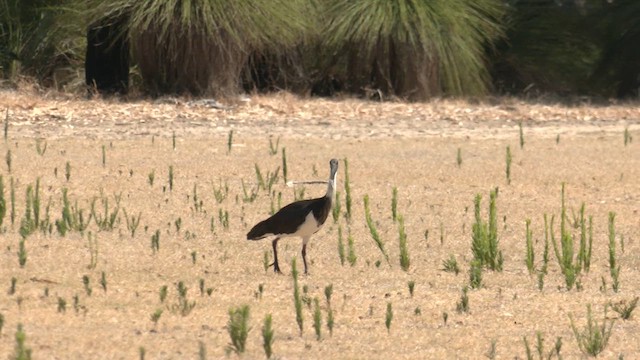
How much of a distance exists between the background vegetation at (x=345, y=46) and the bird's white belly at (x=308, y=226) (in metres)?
8.58

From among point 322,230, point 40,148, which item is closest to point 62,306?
point 322,230

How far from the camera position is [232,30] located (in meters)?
16.0

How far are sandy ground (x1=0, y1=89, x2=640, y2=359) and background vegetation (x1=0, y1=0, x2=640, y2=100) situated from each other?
0.76m

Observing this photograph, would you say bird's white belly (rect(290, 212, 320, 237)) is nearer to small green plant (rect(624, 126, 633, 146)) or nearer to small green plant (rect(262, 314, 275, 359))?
small green plant (rect(262, 314, 275, 359))

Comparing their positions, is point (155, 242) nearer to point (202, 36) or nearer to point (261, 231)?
point (261, 231)

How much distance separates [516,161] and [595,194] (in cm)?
165

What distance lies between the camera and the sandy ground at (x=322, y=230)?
241 inches

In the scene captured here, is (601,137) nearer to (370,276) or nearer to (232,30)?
(232,30)

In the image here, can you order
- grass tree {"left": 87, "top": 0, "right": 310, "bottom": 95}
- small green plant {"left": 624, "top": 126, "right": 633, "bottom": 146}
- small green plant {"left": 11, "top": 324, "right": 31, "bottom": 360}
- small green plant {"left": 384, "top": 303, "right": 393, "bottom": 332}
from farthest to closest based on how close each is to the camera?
grass tree {"left": 87, "top": 0, "right": 310, "bottom": 95} < small green plant {"left": 624, "top": 126, "right": 633, "bottom": 146} < small green plant {"left": 384, "top": 303, "right": 393, "bottom": 332} < small green plant {"left": 11, "top": 324, "right": 31, "bottom": 360}

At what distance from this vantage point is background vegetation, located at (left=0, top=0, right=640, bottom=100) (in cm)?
1617

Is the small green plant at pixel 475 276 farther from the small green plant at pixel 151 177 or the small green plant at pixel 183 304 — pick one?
the small green plant at pixel 151 177

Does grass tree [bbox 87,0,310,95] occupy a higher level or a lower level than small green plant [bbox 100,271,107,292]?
higher

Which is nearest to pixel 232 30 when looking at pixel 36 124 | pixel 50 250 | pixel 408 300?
pixel 36 124

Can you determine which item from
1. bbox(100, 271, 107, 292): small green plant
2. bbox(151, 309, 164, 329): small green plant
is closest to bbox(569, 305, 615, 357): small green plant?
bbox(151, 309, 164, 329): small green plant
